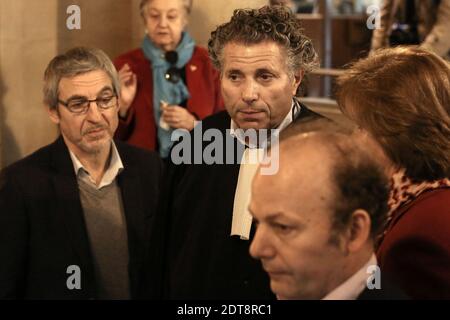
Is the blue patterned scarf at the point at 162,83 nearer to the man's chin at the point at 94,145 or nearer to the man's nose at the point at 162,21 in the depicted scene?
the man's nose at the point at 162,21

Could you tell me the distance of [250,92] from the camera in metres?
2.04

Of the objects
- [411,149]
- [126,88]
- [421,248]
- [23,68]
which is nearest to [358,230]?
[421,248]

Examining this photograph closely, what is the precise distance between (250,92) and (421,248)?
664 mm

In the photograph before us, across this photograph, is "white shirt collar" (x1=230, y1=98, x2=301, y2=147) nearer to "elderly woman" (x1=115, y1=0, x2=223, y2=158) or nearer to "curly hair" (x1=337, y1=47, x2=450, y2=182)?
"curly hair" (x1=337, y1=47, x2=450, y2=182)

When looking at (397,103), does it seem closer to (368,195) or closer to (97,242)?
(368,195)

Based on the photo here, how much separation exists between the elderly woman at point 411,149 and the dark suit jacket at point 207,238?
27 cm

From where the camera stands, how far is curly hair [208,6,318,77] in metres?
2.05

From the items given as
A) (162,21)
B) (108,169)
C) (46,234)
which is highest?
(162,21)

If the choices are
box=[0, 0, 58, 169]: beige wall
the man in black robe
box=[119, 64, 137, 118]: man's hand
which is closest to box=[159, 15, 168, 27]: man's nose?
box=[119, 64, 137, 118]: man's hand

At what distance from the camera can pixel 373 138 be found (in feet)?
5.74

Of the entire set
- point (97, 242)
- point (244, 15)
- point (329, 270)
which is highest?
point (244, 15)

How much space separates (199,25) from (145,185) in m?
1.41

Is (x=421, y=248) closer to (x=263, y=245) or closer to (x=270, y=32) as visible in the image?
(x=263, y=245)
